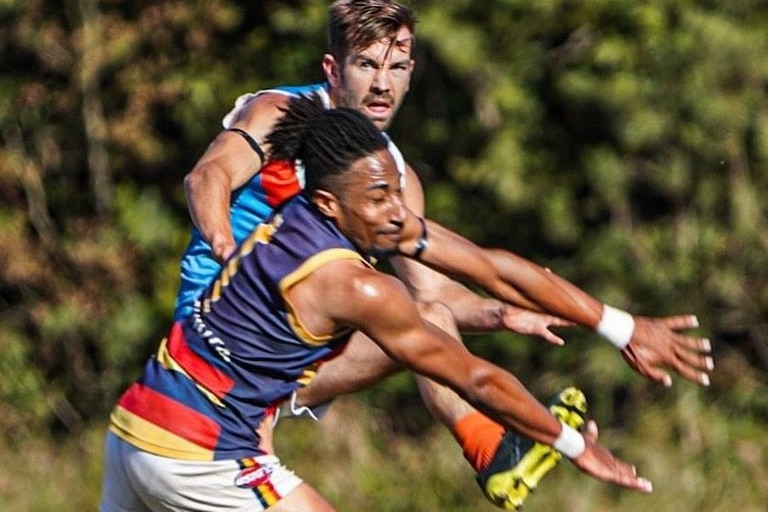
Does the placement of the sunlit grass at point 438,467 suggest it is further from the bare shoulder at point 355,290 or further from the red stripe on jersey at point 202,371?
the bare shoulder at point 355,290

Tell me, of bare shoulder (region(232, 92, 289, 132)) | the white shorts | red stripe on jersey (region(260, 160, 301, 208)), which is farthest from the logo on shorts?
bare shoulder (region(232, 92, 289, 132))

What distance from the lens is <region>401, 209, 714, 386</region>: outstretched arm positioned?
6152 millimetres

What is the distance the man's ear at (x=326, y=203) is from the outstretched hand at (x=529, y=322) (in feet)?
3.47

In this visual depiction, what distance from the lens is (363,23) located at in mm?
6777

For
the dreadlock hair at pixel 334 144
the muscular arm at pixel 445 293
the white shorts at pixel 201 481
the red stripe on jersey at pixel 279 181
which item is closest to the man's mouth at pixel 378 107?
the muscular arm at pixel 445 293

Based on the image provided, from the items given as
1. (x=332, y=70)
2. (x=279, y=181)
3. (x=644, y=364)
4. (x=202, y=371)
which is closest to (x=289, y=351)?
(x=202, y=371)

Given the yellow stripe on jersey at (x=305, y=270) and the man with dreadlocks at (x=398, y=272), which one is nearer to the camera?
the yellow stripe on jersey at (x=305, y=270)

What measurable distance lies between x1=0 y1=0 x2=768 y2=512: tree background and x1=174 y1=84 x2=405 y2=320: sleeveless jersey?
3.59 metres

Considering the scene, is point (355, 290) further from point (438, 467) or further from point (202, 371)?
point (438, 467)

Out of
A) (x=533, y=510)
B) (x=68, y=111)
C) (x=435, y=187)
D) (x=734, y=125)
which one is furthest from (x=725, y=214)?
(x=68, y=111)

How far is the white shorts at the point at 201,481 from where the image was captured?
5.79 metres

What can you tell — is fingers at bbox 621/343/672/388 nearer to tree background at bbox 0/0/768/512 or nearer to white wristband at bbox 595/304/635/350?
white wristband at bbox 595/304/635/350

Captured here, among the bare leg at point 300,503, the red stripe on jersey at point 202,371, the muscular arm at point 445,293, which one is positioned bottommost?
the muscular arm at point 445,293

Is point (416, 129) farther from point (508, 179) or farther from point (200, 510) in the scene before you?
point (200, 510)
